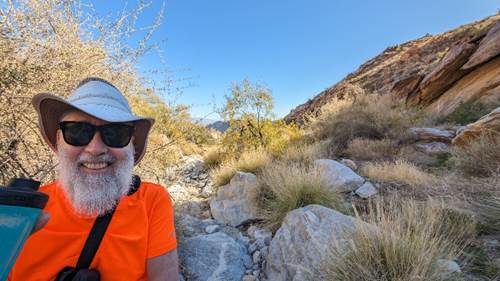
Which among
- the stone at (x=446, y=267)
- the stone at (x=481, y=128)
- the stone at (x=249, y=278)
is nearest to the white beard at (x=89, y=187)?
the stone at (x=249, y=278)

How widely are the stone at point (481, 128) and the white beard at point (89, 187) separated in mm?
6532

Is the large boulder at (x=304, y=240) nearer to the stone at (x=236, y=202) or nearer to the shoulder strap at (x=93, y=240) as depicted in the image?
the stone at (x=236, y=202)

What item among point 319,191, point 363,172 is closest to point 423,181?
point 363,172

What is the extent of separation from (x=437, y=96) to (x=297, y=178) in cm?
1099

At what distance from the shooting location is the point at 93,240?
4.87ft

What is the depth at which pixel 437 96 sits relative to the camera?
11602 millimetres

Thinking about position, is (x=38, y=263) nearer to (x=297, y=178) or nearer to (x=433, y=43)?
(x=297, y=178)

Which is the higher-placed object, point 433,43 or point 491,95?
point 433,43

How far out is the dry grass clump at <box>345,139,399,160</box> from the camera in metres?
6.72

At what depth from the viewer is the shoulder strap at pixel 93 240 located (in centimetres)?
144

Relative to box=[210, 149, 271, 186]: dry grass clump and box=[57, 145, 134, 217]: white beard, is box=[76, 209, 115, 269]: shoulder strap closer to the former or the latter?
box=[57, 145, 134, 217]: white beard

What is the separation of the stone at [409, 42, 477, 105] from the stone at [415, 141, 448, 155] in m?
5.91

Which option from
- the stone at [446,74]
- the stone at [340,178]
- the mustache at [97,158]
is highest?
the stone at [446,74]

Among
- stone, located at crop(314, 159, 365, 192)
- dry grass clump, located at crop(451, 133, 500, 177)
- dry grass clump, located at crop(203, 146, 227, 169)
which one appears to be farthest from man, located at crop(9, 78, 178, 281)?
dry grass clump, located at crop(203, 146, 227, 169)
